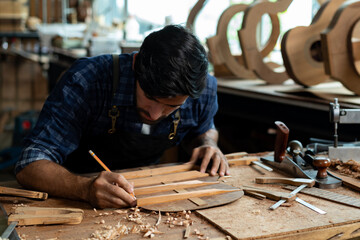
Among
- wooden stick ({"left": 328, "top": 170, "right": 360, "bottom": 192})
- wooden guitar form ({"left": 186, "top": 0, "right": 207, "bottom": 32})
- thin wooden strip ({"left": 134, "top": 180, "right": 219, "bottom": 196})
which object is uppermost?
wooden guitar form ({"left": 186, "top": 0, "right": 207, "bottom": 32})

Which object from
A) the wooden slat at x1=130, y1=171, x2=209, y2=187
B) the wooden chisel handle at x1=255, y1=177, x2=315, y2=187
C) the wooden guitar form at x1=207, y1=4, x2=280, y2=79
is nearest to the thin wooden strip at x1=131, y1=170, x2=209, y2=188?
the wooden slat at x1=130, y1=171, x2=209, y2=187

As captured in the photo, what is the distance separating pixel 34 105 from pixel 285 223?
307 inches

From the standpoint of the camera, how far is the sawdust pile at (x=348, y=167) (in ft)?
6.79

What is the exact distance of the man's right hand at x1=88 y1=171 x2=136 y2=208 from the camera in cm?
168

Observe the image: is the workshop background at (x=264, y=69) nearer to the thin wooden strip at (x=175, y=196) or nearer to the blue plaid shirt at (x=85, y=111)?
the blue plaid shirt at (x=85, y=111)

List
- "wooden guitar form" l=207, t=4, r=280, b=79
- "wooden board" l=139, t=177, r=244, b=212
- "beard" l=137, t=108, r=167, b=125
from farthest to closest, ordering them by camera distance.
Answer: "wooden guitar form" l=207, t=4, r=280, b=79 → "beard" l=137, t=108, r=167, b=125 → "wooden board" l=139, t=177, r=244, b=212

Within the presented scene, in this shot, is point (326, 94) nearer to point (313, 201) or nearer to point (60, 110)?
point (313, 201)

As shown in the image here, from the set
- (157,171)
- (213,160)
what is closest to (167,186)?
(157,171)

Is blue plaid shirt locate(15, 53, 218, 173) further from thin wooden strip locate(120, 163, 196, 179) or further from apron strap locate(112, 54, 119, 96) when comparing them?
thin wooden strip locate(120, 163, 196, 179)

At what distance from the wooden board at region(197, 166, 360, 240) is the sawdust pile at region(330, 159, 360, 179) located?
A: 37 cm

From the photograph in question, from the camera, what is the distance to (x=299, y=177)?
6.63 feet

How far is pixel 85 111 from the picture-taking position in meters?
2.18

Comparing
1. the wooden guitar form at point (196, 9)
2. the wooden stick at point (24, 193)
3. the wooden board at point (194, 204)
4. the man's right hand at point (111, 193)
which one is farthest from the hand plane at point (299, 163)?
the wooden guitar form at point (196, 9)

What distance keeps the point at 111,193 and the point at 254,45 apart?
7.98ft
